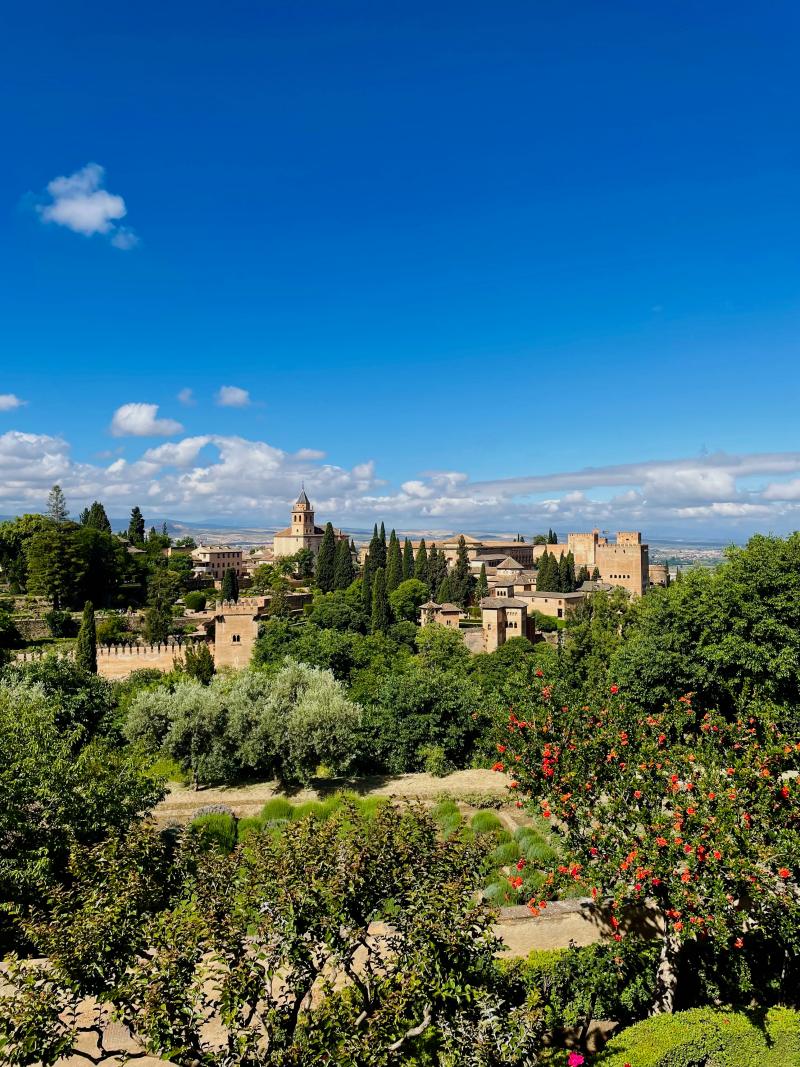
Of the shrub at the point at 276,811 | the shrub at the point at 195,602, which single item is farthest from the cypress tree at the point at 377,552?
the shrub at the point at 276,811

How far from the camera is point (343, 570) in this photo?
61.6 m

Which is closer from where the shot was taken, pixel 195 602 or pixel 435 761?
pixel 435 761

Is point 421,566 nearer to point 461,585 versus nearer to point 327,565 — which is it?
point 461,585

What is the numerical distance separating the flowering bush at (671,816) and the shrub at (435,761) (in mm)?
10434

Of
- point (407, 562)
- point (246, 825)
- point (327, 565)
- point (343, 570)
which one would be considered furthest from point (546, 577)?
point (246, 825)

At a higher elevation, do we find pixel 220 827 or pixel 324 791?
pixel 220 827

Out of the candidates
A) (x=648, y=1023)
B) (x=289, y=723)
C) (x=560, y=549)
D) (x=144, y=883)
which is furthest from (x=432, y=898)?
(x=560, y=549)

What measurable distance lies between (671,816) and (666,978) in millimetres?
1937

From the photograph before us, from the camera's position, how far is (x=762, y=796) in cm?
778

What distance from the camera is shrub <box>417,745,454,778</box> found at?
20.0m

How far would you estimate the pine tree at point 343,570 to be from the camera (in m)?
61.5

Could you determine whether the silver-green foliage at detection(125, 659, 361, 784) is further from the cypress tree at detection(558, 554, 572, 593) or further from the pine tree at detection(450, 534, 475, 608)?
the cypress tree at detection(558, 554, 572, 593)

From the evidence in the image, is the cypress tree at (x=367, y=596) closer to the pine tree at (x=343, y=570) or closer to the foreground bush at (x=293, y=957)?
the pine tree at (x=343, y=570)

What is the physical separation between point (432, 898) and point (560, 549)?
9435cm
